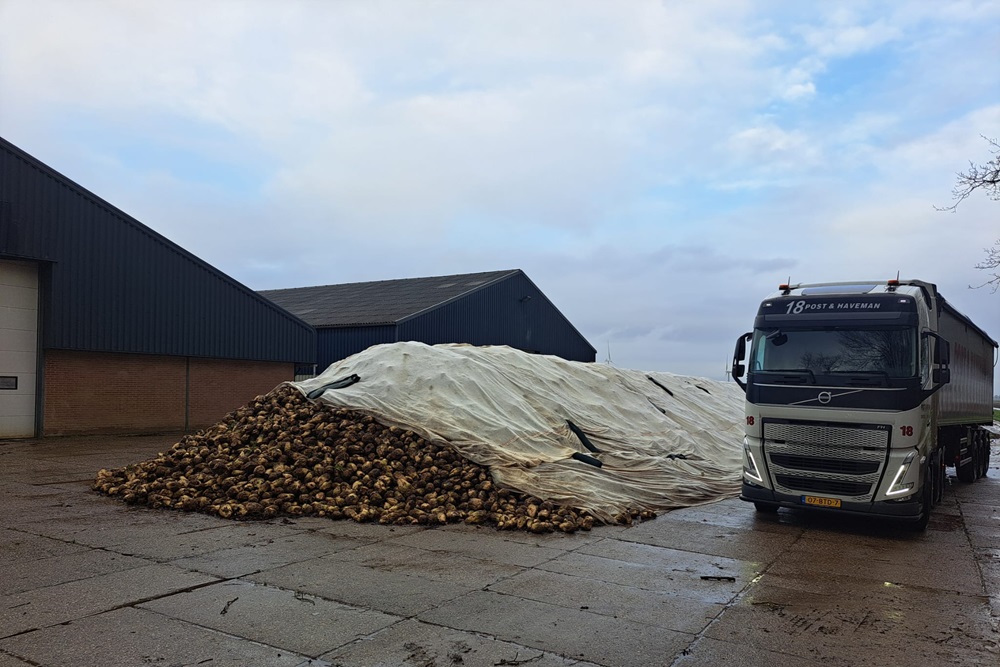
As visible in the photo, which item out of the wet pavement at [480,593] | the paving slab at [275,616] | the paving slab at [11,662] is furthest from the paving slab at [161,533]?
the paving slab at [11,662]

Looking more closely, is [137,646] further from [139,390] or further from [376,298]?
[376,298]

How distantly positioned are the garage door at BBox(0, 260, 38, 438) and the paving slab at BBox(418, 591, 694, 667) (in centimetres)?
1901

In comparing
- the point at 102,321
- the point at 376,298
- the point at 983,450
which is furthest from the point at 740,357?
the point at 376,298

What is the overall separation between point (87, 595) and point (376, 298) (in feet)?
105

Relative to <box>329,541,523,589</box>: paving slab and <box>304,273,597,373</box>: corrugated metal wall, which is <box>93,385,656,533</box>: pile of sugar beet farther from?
<box>304,273,597,373</box>: corrugated metal wall

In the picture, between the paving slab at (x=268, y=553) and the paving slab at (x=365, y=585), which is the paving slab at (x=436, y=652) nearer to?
the paving slab at (x=365, y=585)

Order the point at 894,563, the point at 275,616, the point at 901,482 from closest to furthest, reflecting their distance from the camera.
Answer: the point at 275,616
the point at 894,563
the point at 901,482

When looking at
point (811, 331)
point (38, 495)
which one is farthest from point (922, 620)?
point (38, 495)

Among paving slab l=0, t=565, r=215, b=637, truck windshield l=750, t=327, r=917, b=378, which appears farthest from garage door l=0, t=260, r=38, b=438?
truck windshield l=750, t=327, r=917, b=378

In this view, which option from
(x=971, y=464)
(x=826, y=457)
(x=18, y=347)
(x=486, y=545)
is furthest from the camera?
(x=18, y=347)

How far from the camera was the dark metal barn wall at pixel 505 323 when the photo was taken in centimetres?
3253

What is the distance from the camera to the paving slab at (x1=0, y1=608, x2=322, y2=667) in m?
5.04

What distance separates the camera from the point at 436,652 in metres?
5.33

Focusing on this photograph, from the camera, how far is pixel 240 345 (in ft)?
86.8
